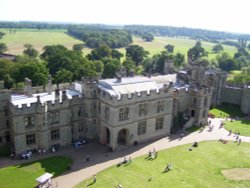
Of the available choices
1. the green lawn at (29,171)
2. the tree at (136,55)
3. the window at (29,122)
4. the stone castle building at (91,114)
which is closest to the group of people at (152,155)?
the stone castle building at (91,114)

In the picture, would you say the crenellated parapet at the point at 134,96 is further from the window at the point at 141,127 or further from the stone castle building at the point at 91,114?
the window at the point at 141,127

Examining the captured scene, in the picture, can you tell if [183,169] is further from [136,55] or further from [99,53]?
[136,55]

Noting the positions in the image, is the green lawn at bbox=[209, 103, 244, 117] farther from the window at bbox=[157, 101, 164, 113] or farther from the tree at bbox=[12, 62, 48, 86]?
the tree at bbox=[12, 62, 48, 86]

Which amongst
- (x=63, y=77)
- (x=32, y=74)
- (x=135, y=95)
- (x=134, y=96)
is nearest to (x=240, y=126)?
(x=135, y=95)

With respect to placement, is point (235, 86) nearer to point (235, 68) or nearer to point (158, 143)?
point (158, 143)

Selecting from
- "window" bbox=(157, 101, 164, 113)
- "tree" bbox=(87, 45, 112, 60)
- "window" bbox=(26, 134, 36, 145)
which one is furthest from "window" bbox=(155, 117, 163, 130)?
"tree" bbox=(87, 45, 112, 60)
